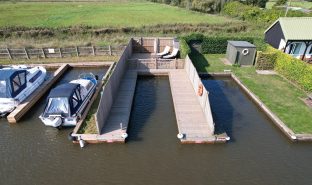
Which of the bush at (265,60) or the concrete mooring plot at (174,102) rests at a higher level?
the bush at (265,60)

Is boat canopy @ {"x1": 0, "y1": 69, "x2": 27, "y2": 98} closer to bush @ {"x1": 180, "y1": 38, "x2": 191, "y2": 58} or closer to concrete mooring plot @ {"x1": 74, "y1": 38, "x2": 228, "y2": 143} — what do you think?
concrete mooring plot @ {"x1": 74, "y1": 38, "x2": 228, "y2": 143}

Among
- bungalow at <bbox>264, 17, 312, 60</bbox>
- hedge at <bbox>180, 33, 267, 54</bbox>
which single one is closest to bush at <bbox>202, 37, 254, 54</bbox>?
hedge at <bbox>180, 33, 267, 54</bbox>

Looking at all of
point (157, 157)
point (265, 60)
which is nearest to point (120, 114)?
point (157, 157)

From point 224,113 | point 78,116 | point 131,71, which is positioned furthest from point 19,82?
point 224,113

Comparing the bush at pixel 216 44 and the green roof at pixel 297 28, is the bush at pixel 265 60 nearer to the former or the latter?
the green roof at pixel 297 28

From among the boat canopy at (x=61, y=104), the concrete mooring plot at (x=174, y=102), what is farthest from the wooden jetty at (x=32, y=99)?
the concrete mooring plot at (x=174, y=102)

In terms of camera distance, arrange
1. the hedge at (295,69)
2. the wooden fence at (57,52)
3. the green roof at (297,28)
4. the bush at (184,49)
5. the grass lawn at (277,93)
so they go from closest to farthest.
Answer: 1. the grass lawn at (277,93)
2. the hedge at (295,69)
3. the bush at (184,49)
4. the green roof at (297,28)
5. the wooden fence at (57,52)

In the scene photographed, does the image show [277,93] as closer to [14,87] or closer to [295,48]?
[295,48]
